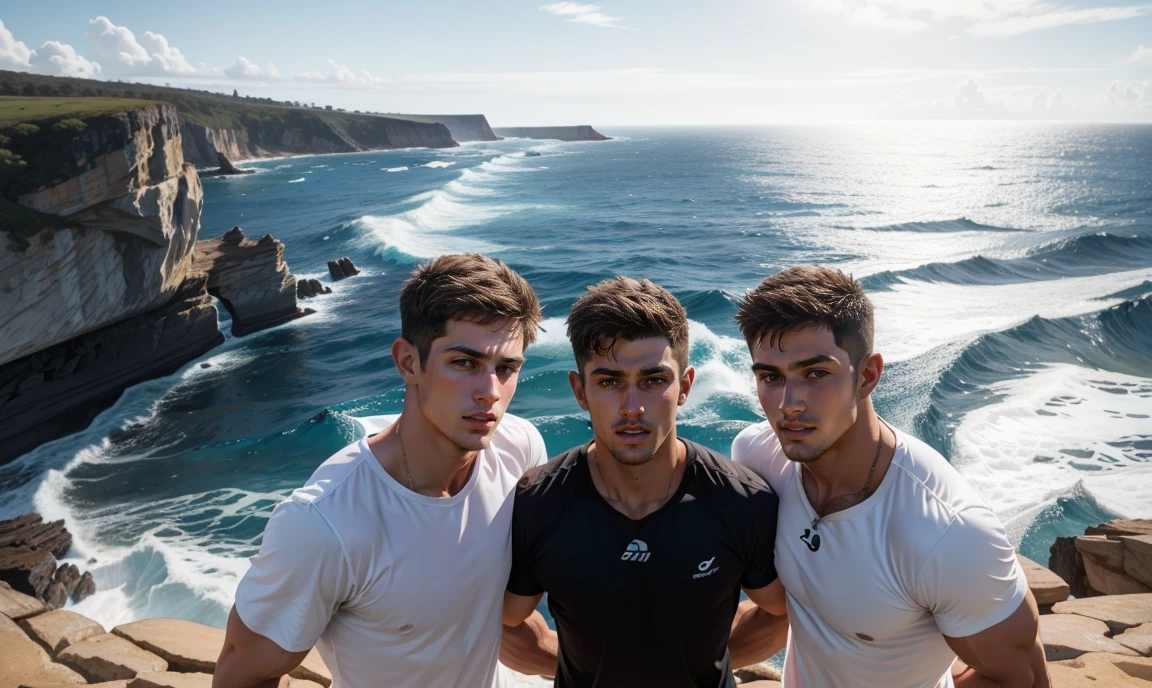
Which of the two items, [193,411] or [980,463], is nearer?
[980,463]

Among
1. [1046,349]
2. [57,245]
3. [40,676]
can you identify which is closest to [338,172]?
[57,245]

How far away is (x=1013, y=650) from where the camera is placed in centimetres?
286

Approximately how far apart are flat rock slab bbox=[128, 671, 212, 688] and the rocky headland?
55.2ft

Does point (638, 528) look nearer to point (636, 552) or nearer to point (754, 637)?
point (636, 552)

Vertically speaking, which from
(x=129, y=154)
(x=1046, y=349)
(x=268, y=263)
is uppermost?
(x=129, y=154)

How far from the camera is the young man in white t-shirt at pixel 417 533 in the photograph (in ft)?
9.60

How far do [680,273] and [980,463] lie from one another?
20140 mm

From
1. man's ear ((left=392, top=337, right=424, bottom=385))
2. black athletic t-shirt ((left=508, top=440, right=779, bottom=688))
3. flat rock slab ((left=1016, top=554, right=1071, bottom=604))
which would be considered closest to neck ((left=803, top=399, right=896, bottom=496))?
black athletic t-shirt ((left=508, top=440, right=779, bottom=688))

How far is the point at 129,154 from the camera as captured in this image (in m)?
21.4

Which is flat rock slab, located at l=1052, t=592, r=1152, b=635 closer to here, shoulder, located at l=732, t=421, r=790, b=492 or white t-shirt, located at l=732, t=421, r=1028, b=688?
white t-shirt, located at l=732, t=421, r=1028, b=688

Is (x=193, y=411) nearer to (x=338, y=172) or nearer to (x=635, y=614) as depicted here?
(x=635, y=614)

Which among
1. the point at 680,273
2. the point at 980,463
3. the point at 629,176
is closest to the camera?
the point at 980,463

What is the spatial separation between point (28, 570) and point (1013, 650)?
14390 millimetres

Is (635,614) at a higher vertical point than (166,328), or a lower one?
higher
